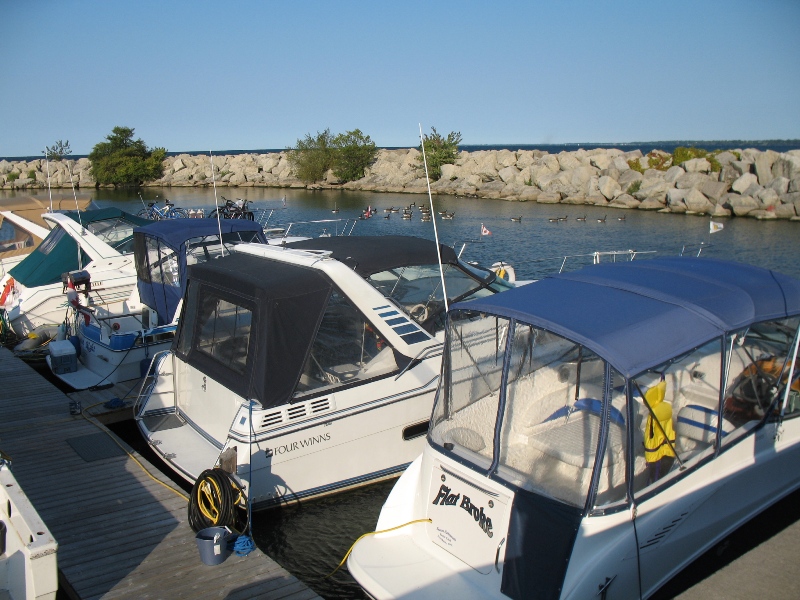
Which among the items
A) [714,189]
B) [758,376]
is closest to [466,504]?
[758,376]

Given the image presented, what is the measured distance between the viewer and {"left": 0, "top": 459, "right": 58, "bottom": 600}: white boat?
4727mm

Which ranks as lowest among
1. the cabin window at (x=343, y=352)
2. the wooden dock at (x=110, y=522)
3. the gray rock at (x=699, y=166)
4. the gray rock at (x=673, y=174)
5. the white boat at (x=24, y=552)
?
the wooden dock at (x=110, y=522)

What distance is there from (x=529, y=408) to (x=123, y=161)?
76974 mm

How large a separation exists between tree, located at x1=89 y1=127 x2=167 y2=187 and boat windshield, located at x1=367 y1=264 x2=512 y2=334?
7207 centimetres

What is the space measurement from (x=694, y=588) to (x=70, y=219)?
14631 millimetres

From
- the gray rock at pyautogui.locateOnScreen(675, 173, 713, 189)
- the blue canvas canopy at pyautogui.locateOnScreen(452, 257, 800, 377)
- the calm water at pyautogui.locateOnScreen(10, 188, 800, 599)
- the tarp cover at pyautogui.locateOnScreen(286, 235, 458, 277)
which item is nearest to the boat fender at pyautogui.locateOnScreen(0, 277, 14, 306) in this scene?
the calm water at pyautogui.locateOnScreen(10, 188, 800, 599)

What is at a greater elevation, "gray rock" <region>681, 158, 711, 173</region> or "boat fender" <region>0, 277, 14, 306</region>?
"gray rock" <region>681, 158, 711, 173</region>

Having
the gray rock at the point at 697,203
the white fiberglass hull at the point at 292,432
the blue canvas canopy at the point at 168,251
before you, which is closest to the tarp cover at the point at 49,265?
the blue canvas canopy at the point at 168,251

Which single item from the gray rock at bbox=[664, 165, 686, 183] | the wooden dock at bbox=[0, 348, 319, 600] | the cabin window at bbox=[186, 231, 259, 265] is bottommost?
the wooden dock at bbox=[0, 348, 319, 600]

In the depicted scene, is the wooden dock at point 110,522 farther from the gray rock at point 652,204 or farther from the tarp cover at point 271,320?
the gray rock at point 652,204

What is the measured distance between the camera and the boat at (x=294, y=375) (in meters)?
7.38

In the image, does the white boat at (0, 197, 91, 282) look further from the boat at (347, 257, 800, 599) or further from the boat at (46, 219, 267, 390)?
the boat at (347, 257, 800, 599)

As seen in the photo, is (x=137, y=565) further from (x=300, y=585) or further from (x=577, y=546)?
(x=577, y=546)

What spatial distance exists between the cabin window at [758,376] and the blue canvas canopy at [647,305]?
0.64ft
